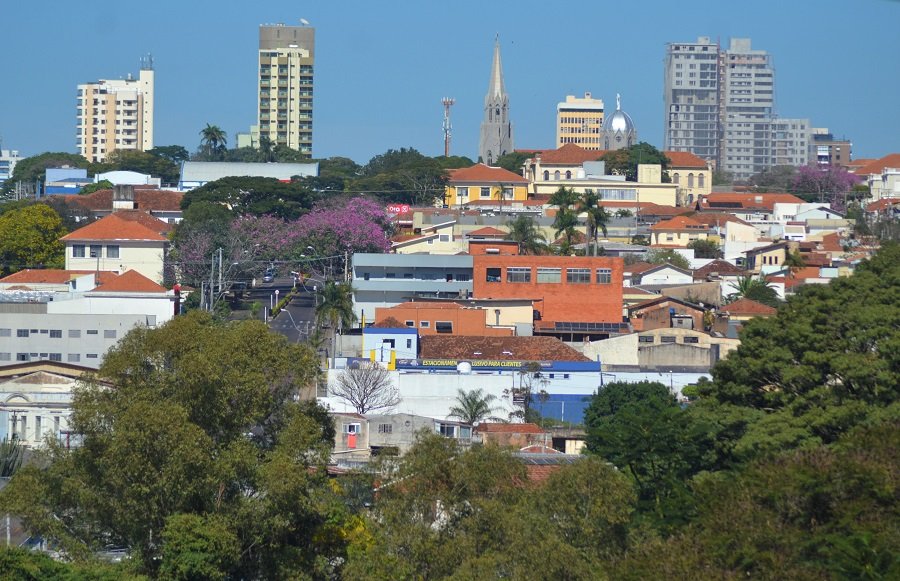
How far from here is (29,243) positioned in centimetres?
5434

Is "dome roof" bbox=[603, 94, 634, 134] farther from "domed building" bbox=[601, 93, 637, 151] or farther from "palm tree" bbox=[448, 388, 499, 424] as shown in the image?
"palm tree" bbox=[448, 388, 499, 424]

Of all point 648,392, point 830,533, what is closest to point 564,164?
point 648,392

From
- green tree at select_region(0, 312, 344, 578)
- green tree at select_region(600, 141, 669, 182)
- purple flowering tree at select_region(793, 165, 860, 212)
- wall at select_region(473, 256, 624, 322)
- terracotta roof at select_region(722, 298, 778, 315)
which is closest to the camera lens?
green tree at select_region(0, 312, 344, 578)

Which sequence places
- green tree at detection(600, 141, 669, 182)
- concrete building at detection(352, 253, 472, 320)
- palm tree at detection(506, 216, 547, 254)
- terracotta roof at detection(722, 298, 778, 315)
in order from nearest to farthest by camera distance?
terracotta roof at detection(722, 298, 778, 315)
concrete building at detection(352, 253, 472, 320)
palm tree at detection(506, 216, 547, 254)
green tree at detection(600, 141, 669, 182)

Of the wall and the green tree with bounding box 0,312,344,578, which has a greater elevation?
the wall

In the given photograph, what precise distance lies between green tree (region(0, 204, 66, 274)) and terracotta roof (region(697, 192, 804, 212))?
33.9 meters

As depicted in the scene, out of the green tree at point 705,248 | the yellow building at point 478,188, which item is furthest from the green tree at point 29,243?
the yellow building at point 478,188

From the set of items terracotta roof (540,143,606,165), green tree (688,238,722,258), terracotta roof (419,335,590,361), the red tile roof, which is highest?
terracotta roof (540,143,606,165)

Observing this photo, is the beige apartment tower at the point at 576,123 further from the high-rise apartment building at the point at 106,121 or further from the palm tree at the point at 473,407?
the palm tree at the point at 473,407

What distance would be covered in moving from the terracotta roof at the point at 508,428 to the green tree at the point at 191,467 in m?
8.97

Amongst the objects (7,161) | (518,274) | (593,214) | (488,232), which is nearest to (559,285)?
(518,274)

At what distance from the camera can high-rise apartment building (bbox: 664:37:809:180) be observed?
15612 cm

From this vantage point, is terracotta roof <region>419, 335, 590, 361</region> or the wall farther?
the wall

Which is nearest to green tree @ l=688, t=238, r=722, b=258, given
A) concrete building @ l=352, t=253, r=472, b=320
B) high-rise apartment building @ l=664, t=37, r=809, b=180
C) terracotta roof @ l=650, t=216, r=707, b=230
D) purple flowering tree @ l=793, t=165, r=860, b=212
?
terracotta roof @ l=650, t=216, r=707, b=230
